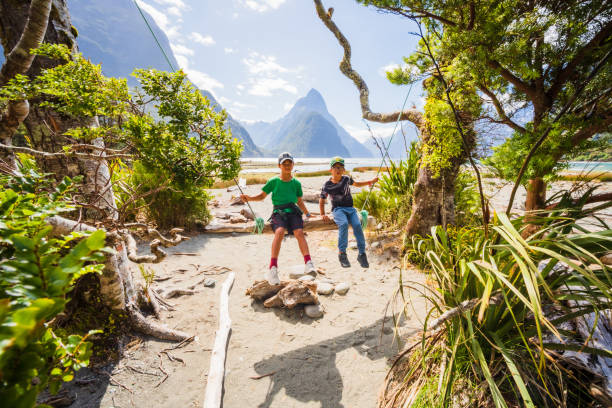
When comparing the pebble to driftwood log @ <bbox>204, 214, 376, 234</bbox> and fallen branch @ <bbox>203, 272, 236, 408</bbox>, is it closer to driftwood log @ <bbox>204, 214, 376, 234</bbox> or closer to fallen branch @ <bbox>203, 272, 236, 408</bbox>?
driftwood log @ <bbox>204, 214, 376, 234</bbox>

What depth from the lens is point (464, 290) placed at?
6.13 ft

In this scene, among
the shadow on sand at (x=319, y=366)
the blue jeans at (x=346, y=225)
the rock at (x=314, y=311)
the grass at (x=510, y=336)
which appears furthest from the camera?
the blue jeans at (x=346, y=225)

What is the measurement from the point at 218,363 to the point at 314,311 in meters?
1.43

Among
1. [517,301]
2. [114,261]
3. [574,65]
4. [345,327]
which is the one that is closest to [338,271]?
[345,327]

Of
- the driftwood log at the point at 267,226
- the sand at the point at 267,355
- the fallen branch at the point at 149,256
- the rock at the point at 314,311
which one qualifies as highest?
the fallen branch at the point at 149,256

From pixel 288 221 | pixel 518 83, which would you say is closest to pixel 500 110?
pixel 518 83

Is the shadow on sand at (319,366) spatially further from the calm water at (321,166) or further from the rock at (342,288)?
the calm water at (321,166)

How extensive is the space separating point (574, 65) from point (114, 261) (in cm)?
447

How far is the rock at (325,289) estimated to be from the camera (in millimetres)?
3986

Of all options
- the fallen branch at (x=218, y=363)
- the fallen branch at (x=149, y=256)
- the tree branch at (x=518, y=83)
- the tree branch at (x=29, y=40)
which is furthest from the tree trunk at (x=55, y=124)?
the tree branch at (x=518, y=83)

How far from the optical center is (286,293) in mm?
3590

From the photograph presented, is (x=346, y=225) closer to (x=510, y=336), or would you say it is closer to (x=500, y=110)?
(x=500, y=110)

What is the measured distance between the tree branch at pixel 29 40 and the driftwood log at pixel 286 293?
343cm

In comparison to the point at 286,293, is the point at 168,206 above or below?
above
